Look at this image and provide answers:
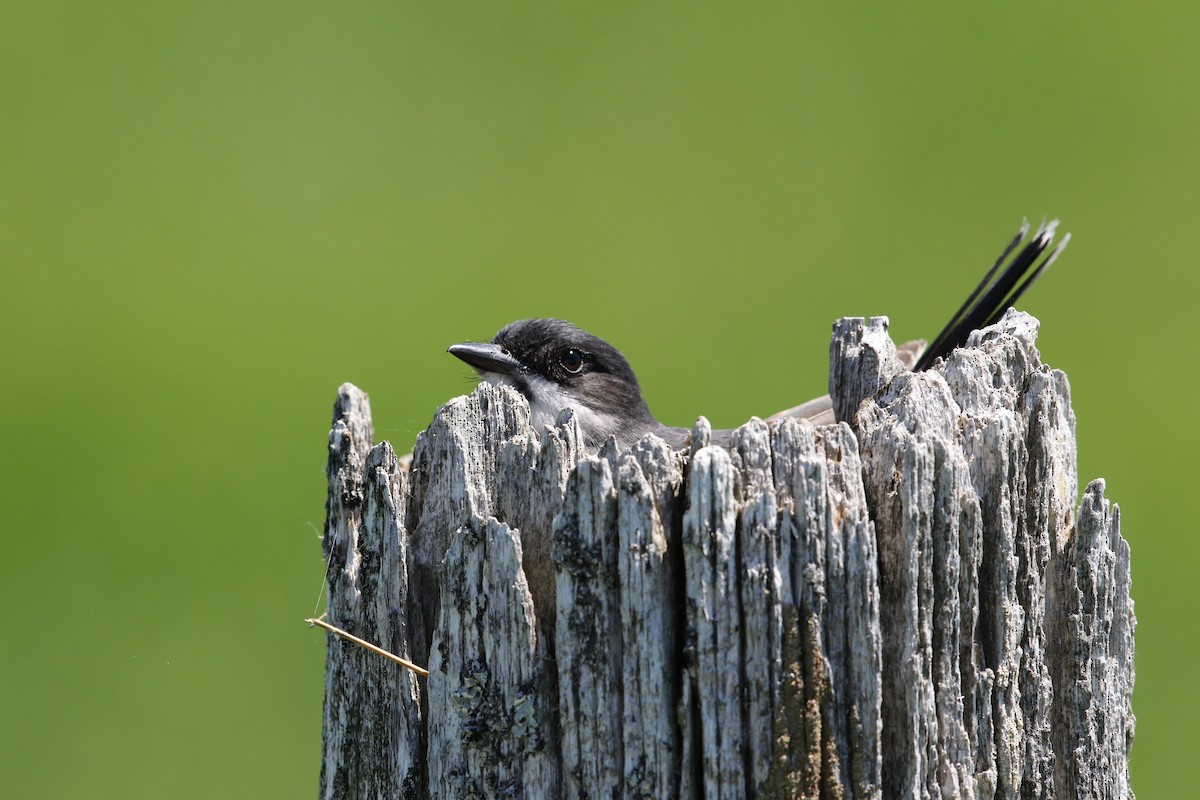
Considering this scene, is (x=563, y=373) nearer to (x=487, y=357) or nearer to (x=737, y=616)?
(x=487, y=357)

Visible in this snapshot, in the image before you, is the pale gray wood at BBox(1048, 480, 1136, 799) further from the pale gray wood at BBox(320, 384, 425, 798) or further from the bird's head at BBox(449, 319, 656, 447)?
the bird's head at BBox(449, 319, 656, 447)

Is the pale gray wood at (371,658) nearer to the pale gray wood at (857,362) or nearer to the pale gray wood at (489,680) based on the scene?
the pale gray wood at (489,680)

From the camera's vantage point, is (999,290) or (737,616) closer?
(737,616)

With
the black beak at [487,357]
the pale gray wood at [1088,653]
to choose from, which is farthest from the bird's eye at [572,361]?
the pale gray wood at [1088,653]

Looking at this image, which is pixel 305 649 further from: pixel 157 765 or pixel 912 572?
pixel 912 572

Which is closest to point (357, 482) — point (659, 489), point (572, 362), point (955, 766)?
point (659, 489)

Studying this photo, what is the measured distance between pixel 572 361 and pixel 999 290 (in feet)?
6.60

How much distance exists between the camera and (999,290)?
5809mm

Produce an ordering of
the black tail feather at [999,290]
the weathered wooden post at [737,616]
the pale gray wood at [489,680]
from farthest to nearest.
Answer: the black tail feather at [999,290]
the pale gray wood at [489,680]
the weathered wooden post at [737,616]

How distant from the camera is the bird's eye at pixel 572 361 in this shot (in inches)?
259

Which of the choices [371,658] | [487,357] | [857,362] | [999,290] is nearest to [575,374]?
[487,357]

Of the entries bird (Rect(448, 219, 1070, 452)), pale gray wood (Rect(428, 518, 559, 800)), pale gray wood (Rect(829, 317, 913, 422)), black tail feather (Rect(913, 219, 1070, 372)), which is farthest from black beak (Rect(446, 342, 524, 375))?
pale gray wood (Rect(428, 518, 559, 800))

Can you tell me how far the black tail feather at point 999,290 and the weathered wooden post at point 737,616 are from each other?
7.97ft

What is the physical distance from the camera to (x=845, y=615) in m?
2.91
